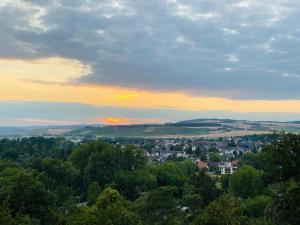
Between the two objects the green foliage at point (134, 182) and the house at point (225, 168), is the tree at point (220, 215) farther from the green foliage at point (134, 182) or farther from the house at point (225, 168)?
the house at point (225, 168)

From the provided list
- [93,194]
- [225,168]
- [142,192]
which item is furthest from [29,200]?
[225,168]

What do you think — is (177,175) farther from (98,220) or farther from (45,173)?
(98,220)

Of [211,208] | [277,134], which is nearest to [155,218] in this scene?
[211,208]

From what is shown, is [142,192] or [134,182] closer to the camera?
[142,192]

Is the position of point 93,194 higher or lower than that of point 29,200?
lower

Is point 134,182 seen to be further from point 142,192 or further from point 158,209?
point 158,209

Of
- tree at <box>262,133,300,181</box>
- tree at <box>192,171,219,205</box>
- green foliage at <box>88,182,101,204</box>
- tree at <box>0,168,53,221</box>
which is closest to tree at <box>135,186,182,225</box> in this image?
tree at <box>0,168,53,221</box>

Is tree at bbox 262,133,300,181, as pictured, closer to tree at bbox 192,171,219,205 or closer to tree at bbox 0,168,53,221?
tree at bbox 0,168,53,221

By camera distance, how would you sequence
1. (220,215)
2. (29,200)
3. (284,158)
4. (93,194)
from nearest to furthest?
1. (284,158)
2. (220,215)
3. (29,200)
4. (93,194)

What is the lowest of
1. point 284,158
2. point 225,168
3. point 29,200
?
point 225,168
